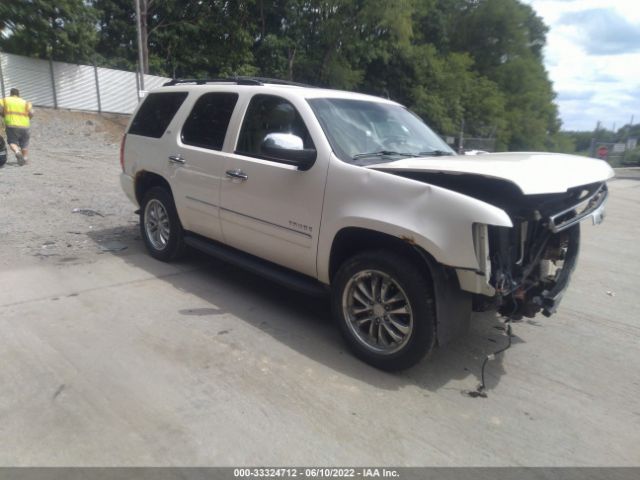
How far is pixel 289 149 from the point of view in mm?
3797

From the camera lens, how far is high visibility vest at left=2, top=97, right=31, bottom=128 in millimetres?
11930

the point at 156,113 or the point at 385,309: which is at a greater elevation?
the point at 156,113

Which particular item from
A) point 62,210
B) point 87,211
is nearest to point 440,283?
point 87,211

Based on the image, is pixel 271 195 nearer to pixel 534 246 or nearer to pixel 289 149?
pixel 289 149

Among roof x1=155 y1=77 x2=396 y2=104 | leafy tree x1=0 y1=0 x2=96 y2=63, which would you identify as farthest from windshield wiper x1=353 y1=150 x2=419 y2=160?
leafy tree x1=0 y1=0 x2=96 y2=63

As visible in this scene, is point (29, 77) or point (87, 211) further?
point (29, 77)

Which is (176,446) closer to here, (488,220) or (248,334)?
(248,334)

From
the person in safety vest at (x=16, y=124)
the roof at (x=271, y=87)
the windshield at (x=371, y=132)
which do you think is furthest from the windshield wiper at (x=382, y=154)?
the person in safety vest at (x=16, y=124)

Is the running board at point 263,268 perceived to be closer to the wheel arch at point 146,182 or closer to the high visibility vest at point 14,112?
the wheel arch at point 146,182

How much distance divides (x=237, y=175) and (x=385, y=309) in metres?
1.84

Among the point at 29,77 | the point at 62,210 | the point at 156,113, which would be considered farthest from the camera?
the point at 29,77

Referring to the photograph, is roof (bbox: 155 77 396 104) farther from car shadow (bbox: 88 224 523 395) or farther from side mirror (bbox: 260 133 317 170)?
car shadow (bbox: 88 224 523 395)

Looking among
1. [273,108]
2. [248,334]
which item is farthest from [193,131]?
[248,334]

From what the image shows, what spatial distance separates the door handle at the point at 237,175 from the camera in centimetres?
447
